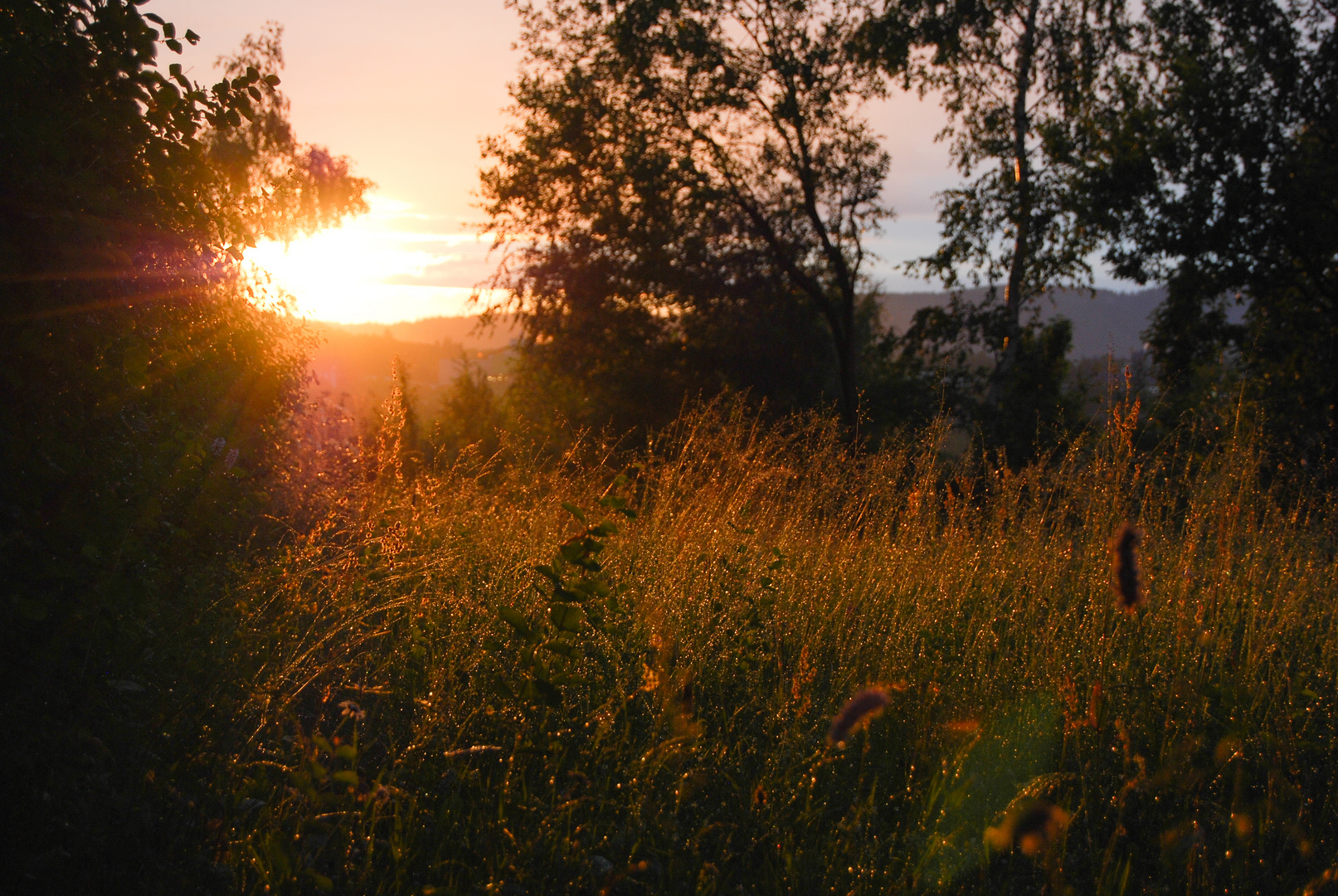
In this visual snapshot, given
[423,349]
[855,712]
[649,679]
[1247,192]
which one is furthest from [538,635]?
[423,349]

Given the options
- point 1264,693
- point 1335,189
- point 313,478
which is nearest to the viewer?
point 1264,693

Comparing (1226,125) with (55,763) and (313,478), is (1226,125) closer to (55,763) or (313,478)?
(313,478)

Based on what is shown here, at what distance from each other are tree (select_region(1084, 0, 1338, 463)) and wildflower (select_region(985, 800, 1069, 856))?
10226mm

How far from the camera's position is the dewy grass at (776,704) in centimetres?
196

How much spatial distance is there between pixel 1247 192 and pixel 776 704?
1193 centimetres

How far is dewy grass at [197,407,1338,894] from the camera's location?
6.41ft

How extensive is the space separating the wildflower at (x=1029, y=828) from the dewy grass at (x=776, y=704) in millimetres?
12

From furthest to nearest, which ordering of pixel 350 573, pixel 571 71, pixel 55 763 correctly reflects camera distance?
pixel 571 71, pixel 350 573, pixel 55 763

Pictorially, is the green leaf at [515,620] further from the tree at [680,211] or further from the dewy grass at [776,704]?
the tree at [680,211]

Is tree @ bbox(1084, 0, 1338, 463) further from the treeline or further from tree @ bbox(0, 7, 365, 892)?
tree @ bbox(0, 7, 365, 892)

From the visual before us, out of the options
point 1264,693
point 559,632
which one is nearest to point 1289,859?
point 1264,693

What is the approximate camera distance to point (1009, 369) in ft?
47.3

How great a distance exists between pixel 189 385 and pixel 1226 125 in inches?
508

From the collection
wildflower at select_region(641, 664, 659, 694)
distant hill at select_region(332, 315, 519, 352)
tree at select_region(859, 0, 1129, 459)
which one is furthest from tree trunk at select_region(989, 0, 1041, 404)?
wildflower at select_region(641, 664, 659, 694)
